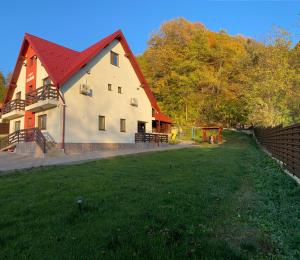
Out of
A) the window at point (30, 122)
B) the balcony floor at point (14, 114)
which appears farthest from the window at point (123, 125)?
the balcony floor at point (14, 114)

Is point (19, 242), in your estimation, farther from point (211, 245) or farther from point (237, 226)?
point (237, 226)

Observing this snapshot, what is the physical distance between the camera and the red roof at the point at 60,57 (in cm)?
1883

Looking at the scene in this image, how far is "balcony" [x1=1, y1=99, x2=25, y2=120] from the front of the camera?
885 inches

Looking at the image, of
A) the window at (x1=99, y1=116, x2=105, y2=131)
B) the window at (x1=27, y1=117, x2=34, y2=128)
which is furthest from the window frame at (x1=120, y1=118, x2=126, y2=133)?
the window at (x1=27, y1=117, x2=34, y2=128)

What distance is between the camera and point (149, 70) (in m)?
42.0

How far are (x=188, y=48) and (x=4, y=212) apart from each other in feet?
130

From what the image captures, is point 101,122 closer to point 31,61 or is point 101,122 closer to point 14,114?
point 14,114

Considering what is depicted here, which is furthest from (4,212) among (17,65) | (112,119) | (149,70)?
(149,70)

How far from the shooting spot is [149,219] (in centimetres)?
443

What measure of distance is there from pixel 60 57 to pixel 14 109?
226 inches

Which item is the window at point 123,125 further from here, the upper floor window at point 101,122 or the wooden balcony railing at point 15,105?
the wooden balcony railing at point 15,105

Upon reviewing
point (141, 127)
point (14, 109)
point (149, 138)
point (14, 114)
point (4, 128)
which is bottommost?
point (149, 138)

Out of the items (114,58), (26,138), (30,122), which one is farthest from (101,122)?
(114,58)

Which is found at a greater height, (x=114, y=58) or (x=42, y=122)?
(x=114, y=58)
